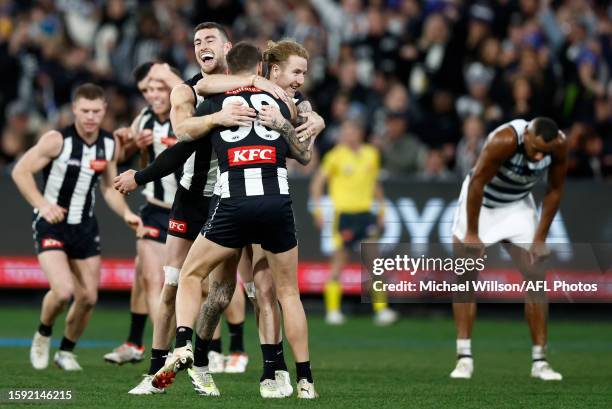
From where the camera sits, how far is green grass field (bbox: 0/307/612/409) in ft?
28.4

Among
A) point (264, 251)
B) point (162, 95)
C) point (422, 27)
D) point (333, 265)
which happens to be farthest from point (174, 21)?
point (264, 251)

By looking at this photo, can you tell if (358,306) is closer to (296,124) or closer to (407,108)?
(407,108)

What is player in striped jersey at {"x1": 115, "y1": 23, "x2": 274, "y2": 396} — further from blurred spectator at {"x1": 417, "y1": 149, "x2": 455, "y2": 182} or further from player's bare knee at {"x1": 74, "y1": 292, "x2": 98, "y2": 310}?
blurred spectator at {"x1": 417, "y1": 149, "x2": 455, "y2": 182}

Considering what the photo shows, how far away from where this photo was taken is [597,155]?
1719 cm

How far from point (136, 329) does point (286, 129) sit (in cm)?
396

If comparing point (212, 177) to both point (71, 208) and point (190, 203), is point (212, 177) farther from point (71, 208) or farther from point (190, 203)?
point (71, 208)

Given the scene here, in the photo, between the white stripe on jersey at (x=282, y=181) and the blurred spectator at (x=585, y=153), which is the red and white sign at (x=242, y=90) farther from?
the blurred spectator at (x=585, y=153)

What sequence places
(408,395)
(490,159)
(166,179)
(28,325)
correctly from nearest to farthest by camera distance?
(408,395)
(490,159)
(166,179)
(28,325)

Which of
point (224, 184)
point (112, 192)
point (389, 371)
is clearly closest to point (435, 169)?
point (389, 371)

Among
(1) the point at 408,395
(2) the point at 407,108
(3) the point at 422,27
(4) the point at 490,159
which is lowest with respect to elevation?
(1) the point at 408,395

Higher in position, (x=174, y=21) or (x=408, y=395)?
(x=174, y=21)

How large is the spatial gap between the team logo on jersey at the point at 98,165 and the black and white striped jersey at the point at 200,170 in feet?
6.55

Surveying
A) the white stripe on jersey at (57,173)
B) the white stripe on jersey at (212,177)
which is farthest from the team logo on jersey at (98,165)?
the white stripe on jersey at (212,177)

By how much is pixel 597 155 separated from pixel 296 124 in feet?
30.7
